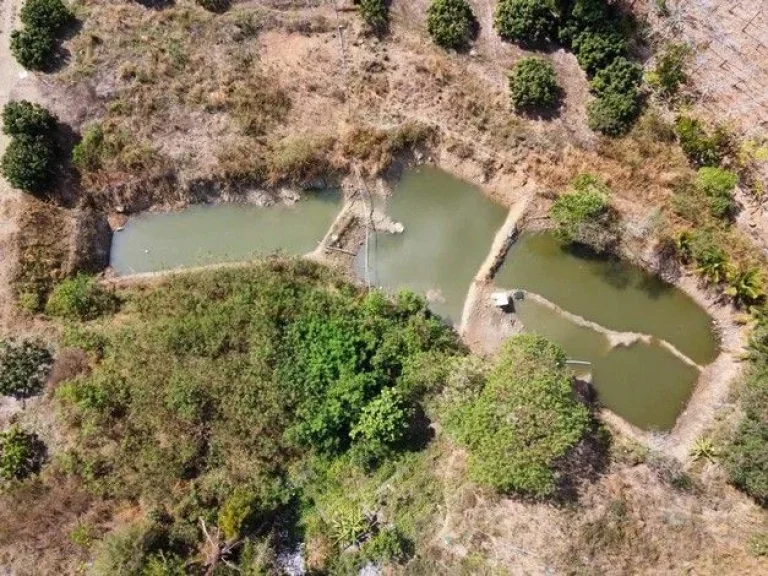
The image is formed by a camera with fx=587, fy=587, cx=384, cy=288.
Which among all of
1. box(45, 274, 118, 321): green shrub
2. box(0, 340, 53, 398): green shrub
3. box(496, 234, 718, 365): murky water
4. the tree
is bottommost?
box(0, 340, 53, 398): green shrub

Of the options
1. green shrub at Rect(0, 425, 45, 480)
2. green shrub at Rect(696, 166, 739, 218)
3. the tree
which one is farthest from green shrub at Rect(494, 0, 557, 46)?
green shrub at Rect(0, 425, 45, 480)

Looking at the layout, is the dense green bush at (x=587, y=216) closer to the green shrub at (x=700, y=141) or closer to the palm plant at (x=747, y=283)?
the green shrub at (x=700, y=141)

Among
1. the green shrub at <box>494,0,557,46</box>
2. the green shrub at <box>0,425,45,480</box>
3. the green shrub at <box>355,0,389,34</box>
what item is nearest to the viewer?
the green shrub at <box>0,425,45,480</box>

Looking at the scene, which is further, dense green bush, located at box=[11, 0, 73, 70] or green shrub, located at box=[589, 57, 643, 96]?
dense green bush, located at box=[11, 0, 73, 70]

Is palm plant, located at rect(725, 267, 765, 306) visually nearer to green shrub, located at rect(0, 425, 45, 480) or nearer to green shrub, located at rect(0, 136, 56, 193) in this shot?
green shrub, located at rect(0, 136, 56, 193)

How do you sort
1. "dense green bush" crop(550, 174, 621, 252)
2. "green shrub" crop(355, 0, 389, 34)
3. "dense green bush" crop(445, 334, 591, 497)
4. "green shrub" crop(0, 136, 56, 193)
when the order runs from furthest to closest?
"green shrub" crop(355, 0, 389, 34) → "dense green bush" crop(550, 174, 621, 252) → "green shrub" crop(0, 136, 56, 193) → "dense green bush" crop(445, 334, 591, 497)

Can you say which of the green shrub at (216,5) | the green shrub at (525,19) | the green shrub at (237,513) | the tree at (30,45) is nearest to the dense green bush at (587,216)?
the green shrub at (525,19)

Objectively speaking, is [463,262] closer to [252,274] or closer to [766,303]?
[252,274]
